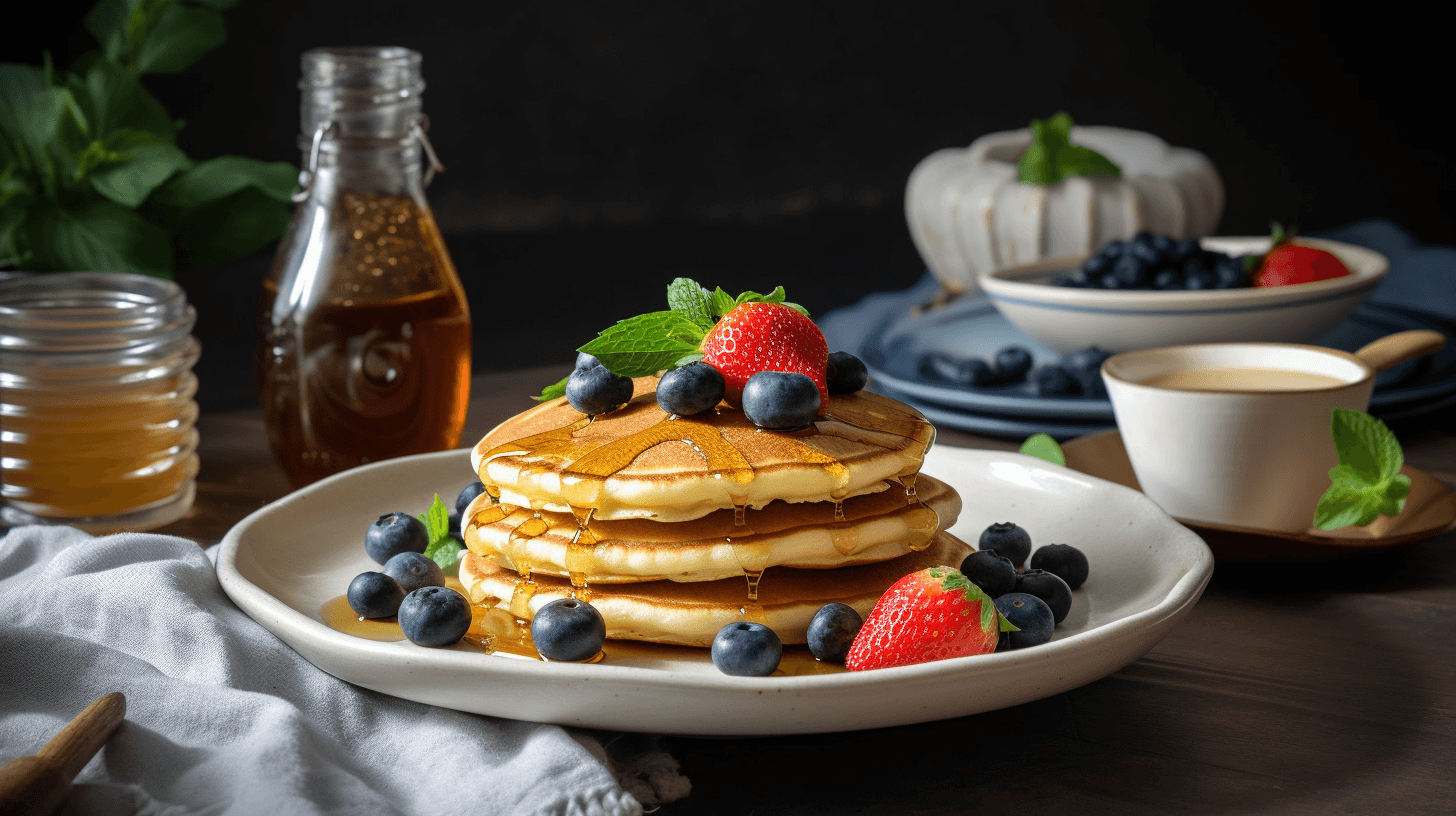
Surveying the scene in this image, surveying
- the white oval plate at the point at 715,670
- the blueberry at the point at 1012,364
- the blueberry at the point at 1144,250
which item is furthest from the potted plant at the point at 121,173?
the blueberry at the point at 1144,250

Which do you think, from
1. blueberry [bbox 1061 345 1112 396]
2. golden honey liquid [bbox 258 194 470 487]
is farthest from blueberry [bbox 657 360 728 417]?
blueberry [bbox 1061 345 1112 396]

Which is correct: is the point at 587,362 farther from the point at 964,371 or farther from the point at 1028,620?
the point at 964,371

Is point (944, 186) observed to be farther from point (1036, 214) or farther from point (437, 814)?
point (437, 814)

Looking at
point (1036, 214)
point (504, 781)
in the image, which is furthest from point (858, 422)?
point (1036, 214)

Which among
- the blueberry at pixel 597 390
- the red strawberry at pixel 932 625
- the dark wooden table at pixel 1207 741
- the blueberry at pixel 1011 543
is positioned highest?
the blueberry at pixel 597 390

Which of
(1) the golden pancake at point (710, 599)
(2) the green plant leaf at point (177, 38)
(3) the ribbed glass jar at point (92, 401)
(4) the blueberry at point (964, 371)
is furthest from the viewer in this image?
(4) the blueberry at point (964, 371)

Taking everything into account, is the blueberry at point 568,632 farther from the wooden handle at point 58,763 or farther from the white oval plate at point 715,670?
the wooden handle at point 58,763

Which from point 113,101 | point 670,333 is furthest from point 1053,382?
point 113,101
